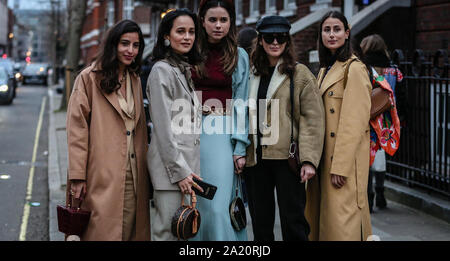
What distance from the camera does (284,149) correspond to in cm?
432

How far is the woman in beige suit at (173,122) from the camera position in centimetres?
384

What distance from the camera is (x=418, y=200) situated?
7.54 meters

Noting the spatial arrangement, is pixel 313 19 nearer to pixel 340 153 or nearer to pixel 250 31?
pixel 250 31

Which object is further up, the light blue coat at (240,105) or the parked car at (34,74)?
the parked car at (34,74)

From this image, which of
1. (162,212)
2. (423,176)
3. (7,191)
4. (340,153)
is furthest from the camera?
(7,191)

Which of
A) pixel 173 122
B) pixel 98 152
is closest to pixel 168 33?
pixel 173 122

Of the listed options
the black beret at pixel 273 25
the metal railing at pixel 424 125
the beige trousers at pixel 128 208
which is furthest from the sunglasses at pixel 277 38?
the metal railing at pixel 424 125

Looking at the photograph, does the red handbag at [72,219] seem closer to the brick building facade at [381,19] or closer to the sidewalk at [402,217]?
the sidewalk at [402,217]

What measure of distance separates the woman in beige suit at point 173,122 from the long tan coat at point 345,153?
105cm

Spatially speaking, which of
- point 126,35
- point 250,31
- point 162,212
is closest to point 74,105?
point 126,35

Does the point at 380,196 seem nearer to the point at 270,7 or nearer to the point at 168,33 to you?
the point at 168,33

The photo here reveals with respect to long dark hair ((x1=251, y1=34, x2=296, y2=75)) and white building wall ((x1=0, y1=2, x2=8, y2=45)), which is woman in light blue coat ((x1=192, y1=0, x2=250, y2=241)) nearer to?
long dark hair ((x1=251, y1=34, x2=296, y2=75))

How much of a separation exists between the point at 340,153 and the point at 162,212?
1365 millimetres

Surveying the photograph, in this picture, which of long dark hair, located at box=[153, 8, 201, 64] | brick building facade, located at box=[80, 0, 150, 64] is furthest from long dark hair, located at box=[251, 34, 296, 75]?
brick building facade, located at box=[80, 0, 150, 64]
